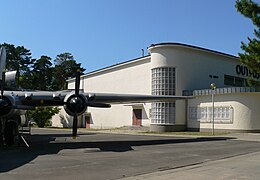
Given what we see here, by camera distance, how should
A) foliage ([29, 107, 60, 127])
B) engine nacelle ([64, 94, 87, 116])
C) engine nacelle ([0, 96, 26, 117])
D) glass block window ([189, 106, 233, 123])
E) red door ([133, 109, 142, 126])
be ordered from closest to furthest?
1. engine nacelle ([0, 96, 26, 117])
2. engine nacelle ([64, 94, 87, 116])
3. glass block window ([189, 106, 233, 123])
4. red door ([133, 109, 142, 126])
5. foliage ([29, 107, 60, 127])

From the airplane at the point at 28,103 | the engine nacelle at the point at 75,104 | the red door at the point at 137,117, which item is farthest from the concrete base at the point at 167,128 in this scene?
the engine nacelle at the point at 75,104

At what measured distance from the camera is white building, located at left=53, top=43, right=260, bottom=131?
33156mm

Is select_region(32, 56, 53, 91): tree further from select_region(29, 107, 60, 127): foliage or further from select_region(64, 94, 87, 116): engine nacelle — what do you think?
select_region(64, 94, 87, 116): engine nacelle

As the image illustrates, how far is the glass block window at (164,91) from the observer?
37.2 m

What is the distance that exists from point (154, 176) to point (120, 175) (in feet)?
3.24

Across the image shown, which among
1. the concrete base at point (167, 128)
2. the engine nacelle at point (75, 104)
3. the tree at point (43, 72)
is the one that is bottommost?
the concrete base at point (167, 128)

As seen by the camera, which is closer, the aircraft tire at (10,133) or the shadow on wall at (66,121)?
the aircraft tire at (10,133)

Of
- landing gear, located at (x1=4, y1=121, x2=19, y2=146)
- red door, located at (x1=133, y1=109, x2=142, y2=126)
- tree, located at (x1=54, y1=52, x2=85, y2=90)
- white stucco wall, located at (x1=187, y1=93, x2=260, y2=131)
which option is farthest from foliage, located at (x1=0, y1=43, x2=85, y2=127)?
landing gear, located at (x1=4, y1=121, x2=19, y2=146)

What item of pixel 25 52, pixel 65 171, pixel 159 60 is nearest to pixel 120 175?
pixel 65 171

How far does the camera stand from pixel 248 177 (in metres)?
9.18

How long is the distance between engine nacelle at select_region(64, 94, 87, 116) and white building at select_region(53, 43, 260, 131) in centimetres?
1945

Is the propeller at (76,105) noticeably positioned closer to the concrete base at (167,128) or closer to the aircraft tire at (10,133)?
the aircraft tire at (10,133)

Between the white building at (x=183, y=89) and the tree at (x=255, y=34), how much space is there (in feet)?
15.7

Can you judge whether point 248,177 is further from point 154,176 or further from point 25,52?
point 25,52
